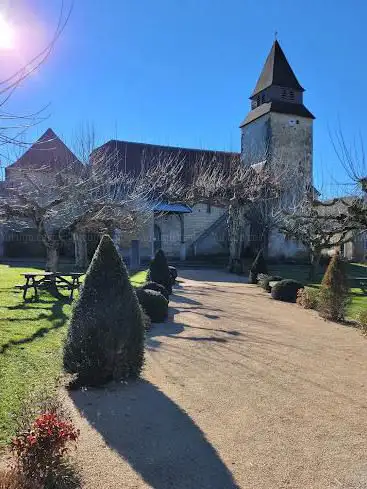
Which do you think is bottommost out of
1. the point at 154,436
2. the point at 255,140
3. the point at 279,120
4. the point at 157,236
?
the point at 154,436

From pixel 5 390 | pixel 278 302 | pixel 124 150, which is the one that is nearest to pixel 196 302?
pixel 278 302

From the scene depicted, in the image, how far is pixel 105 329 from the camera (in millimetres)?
5316

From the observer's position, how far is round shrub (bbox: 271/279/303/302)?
1523 cm

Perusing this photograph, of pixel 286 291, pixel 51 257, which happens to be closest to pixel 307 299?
pixel 286 291

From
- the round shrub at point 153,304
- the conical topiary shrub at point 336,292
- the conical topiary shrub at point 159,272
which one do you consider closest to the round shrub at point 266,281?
the conical topiary shrub at point 159,272

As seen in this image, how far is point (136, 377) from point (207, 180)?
782 inches

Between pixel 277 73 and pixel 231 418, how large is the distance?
34466 mm

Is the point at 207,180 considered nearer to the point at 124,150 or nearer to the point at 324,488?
the point at 124,150

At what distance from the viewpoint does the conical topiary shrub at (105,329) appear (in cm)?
530

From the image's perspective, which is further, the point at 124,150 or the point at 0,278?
the point at 124,150

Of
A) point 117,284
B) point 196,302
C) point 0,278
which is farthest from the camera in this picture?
point 0,278

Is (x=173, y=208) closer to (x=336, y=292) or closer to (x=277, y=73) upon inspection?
(x=277, y=73)

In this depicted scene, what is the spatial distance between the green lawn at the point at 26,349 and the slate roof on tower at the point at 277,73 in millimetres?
29004

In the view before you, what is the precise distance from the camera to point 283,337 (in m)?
9.17
